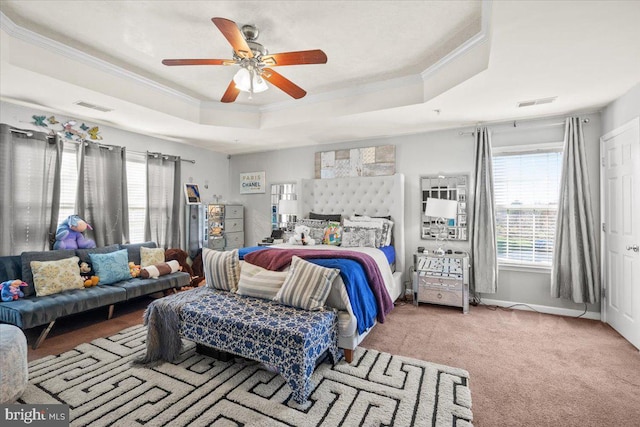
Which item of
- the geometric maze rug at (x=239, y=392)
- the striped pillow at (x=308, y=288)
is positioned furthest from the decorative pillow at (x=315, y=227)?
the geometric maze rug at (x=239, y=392)

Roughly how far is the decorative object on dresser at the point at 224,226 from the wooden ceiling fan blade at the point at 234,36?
11.5 feet

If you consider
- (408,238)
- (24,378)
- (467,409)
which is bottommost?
(467,409)

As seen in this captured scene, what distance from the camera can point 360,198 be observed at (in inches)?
186

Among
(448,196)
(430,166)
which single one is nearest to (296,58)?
(430,166)

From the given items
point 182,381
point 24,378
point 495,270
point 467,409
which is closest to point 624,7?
point 467,409

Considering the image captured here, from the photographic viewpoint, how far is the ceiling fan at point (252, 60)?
2029mm

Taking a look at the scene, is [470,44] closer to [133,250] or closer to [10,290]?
[133,250]

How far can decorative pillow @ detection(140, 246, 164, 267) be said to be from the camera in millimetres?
4109

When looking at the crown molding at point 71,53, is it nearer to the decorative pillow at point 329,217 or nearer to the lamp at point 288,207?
the lamp at point 288,207

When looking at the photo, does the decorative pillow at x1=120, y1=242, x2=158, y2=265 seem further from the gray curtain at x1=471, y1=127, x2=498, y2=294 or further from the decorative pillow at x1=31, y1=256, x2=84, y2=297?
the gray curtain at x1=471, y1=127, x2=498, y2=294

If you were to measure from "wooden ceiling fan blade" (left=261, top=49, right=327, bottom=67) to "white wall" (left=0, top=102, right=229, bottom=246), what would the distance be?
122 inches

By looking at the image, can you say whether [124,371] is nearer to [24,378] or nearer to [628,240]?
[24,378]

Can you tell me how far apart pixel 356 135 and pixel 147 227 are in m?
3.50

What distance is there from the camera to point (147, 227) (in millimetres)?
4594
